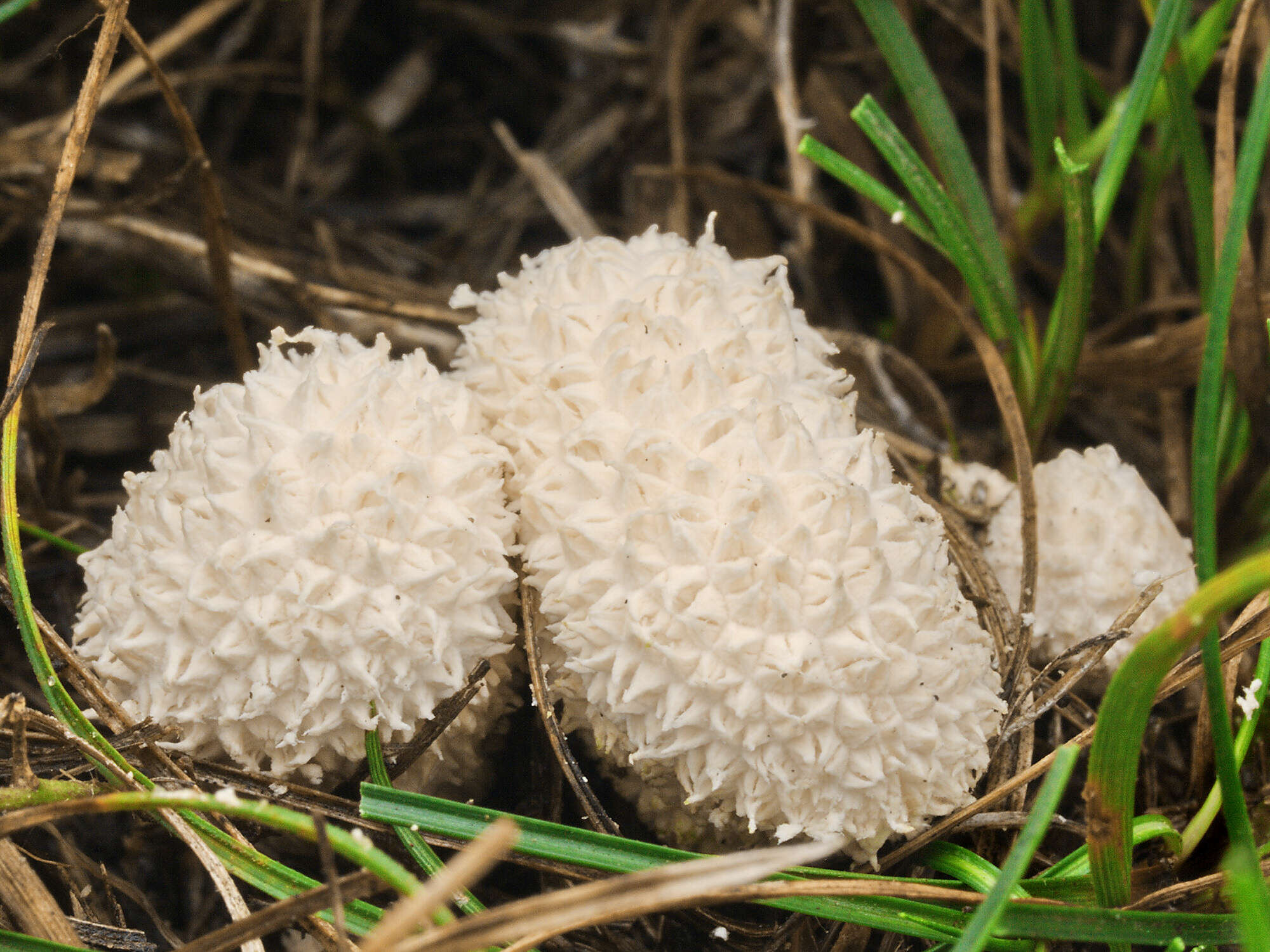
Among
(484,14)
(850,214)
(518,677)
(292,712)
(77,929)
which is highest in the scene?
(484,14)

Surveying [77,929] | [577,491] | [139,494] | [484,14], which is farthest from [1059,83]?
[77,929]

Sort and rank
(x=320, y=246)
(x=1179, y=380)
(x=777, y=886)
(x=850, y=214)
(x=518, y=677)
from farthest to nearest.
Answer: (x=850, y=214) < (x=320, y=246) < (x=1179, y=380) < (x=518, y=677) < (x=777, y=886)

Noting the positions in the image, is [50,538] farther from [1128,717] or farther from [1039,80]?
[1039,80]

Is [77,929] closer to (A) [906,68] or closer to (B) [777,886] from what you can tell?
(B) [777,886]

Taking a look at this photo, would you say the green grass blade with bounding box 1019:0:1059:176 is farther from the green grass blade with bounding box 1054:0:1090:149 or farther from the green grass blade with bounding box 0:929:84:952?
the green grass blade with bounding box 0:929:84:952

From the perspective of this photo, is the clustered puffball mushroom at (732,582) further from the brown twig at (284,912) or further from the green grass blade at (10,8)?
the green grass blade at (10,8)
